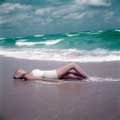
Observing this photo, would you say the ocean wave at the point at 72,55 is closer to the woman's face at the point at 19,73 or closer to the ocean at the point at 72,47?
the ocean at the point at 72,47

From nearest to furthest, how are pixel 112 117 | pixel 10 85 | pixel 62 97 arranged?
pixel 112 117
pixel 62 97
pixel 10 85

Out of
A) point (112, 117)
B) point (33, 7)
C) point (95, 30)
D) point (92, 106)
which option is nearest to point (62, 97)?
point (92, 106)

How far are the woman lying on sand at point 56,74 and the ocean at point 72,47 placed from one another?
65 mm

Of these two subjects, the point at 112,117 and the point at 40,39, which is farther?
the point at 40,39

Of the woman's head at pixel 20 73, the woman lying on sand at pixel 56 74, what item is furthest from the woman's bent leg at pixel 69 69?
the woman's head at pixel 20 73

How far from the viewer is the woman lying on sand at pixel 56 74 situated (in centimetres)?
215

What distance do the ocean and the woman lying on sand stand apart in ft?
0.21

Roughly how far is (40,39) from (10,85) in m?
0.39

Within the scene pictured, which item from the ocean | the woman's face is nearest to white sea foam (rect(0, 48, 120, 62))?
the ocean

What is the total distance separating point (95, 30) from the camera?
220 centimetres

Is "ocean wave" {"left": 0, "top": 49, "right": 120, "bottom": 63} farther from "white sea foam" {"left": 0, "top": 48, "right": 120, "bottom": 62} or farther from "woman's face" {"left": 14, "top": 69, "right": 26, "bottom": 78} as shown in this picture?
"woman's face" {"left": 14, "top": 69, "right": 26, "bottom": 78}

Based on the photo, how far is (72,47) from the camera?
7.15 feet

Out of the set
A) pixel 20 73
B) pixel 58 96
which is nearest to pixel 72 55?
pixel 58 96

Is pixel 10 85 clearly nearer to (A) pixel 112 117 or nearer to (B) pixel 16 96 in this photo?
(B) pixel 16 96
